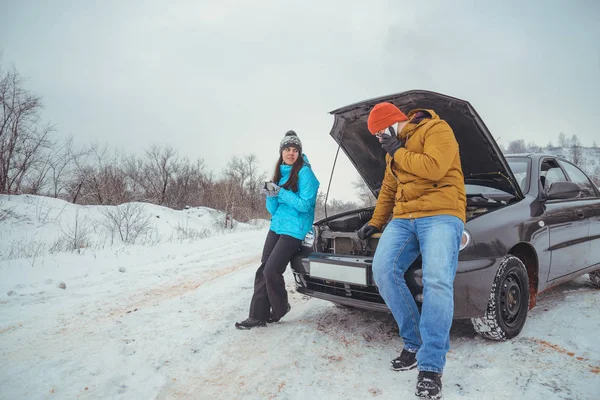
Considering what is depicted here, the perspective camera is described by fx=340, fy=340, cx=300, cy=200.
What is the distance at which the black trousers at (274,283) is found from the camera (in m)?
3.13

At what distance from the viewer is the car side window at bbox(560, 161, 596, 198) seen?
3846mm

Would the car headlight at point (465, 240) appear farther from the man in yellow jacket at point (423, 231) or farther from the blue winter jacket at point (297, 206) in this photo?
the blue winter jacket at point (297, 206)

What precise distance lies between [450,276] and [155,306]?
3038mm

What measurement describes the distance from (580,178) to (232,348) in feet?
14.1

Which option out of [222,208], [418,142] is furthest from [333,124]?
[222,208]

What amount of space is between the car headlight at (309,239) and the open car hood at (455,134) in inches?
43.3

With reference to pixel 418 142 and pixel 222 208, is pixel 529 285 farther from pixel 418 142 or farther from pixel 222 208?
pixel 222 208

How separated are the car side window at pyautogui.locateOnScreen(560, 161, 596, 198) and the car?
0.9 inches

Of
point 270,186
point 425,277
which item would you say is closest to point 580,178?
point 425,277

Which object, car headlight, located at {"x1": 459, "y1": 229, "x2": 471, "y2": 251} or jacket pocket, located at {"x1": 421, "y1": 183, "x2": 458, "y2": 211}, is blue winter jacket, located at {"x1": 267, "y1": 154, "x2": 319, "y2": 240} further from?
car headlight, located at {"x1": 459, "y1": 229, "x2": 471, "y2": 251}

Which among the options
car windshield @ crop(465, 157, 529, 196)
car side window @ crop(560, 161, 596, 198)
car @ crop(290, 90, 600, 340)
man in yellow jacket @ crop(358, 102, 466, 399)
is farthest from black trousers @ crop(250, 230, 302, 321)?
car side window @ crop(560, 161, 596, 198)

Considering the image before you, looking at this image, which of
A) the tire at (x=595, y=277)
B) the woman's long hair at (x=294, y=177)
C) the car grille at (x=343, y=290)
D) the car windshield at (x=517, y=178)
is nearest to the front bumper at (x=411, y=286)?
the car grille at (x=343, y=290)

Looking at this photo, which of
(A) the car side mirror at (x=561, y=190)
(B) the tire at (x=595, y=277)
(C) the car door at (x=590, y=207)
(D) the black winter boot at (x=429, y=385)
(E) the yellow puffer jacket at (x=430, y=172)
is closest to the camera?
(D) the black winter boot at (x=429, y=385)

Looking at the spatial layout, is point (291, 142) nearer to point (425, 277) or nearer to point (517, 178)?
point (425, 277)
